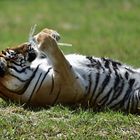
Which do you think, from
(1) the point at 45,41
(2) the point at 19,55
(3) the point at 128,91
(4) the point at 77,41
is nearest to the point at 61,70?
(1) the point at 45,41

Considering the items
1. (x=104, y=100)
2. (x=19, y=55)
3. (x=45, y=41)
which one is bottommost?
(x=104, y=100)

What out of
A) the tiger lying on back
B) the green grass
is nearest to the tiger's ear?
the tiger lying on back

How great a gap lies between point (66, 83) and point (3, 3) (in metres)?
10.7

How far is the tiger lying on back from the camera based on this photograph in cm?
597

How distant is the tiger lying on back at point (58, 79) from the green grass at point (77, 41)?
0.49ft

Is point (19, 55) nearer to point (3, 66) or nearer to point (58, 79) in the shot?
point (3, 66)

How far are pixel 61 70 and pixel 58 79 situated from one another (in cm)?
9

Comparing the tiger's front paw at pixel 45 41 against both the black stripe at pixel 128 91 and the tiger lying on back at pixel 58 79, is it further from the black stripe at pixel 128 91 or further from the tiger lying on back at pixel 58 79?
the black stripe at pixel 128 91

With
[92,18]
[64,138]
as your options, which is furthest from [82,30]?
[64,138]

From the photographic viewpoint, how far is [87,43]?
12031mm

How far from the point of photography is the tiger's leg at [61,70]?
5906 millimetres

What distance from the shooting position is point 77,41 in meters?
12.3

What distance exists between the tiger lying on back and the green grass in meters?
0.15

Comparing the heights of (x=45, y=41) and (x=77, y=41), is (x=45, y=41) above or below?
above
